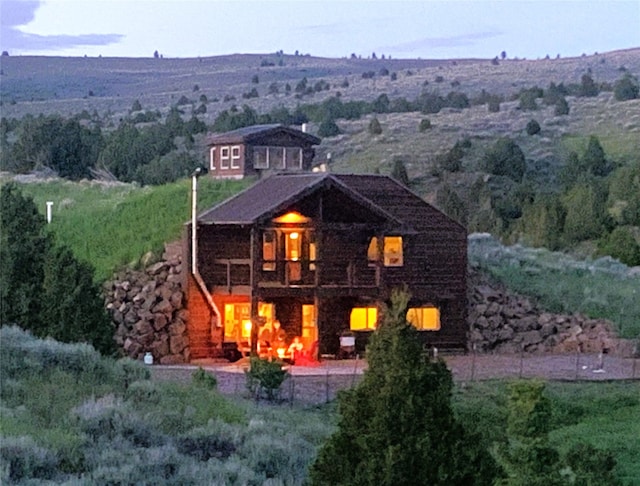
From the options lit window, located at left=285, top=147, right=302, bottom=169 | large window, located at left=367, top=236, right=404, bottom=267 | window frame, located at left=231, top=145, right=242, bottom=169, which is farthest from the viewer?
lit window, located at left=285, top=147, right=302, bottom=169

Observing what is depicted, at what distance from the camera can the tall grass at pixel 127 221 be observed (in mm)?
32156

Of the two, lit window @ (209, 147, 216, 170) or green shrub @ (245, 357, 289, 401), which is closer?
green shrub @ (245, 357, 289, 401)

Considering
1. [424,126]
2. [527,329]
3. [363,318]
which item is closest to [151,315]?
[363,318]

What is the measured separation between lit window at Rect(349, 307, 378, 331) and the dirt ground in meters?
1.51

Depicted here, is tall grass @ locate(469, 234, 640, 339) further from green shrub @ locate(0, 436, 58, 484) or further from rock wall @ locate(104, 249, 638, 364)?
green shrub @ locate(0, 436, 58, 484)

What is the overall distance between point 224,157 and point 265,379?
14.9 m

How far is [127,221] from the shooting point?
34656mm

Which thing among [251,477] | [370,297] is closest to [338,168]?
[370,297]

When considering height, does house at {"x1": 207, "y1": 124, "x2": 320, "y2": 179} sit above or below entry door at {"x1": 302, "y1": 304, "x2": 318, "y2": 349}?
Result: above

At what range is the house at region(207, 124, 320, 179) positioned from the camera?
36.8 meters

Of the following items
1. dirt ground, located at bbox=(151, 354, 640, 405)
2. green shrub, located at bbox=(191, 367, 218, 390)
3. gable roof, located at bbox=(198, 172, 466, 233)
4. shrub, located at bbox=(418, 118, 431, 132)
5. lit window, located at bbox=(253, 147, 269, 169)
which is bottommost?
dirt ground, located at bbox=(151, 354, 640, 405)

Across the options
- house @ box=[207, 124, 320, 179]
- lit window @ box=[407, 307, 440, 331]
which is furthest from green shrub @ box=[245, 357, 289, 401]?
house @ box=[207, 124, 320, 179]

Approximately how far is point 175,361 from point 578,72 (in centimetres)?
7112

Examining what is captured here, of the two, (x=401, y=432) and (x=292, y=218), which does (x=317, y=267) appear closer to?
(x=292, y=218)
